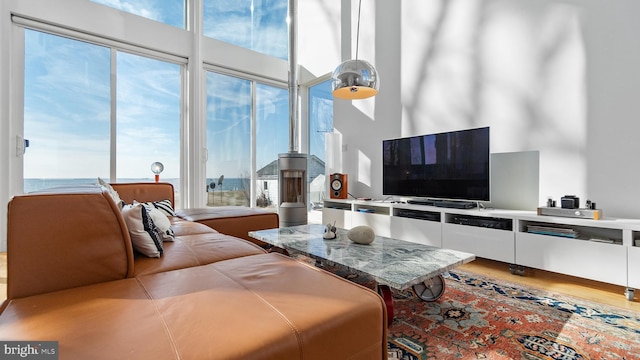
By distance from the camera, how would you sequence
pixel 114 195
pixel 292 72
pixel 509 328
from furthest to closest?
pixel 292 72 < pixel 114 195 < pixel 509 328

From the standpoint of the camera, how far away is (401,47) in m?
3.98

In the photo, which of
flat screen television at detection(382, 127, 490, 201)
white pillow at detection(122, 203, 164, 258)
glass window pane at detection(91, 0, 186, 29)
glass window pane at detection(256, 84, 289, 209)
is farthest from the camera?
glass window pane at detection(256, 84, 289, 209)

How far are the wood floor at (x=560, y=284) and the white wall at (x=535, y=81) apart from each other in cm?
59

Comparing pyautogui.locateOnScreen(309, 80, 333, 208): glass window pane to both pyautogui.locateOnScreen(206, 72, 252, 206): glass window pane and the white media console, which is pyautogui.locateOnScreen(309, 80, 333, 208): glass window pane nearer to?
pyautogui.locateOnScreen(206, 72, 252, 206): glass window pane

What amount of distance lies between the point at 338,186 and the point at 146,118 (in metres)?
2.89

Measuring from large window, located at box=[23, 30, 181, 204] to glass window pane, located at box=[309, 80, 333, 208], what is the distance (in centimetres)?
231

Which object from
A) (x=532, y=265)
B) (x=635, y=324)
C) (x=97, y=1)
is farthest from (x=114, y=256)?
(x=97, y=1)

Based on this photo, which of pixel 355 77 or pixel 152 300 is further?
pixel 355 77

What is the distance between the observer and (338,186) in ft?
14.5

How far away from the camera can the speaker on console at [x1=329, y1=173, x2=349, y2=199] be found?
174 inches

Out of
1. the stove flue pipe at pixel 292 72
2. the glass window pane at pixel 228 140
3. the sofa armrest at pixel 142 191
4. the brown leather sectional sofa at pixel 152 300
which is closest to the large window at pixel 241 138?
the glass window pane at pixel 228 140

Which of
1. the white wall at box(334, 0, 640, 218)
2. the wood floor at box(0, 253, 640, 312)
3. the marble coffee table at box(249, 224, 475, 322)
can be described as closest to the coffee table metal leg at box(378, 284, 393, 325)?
the marble coffee table at box(249, 224, 475, 322)

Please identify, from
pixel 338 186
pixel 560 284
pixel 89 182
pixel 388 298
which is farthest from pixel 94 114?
pixel 560 284

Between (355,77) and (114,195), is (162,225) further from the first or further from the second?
(355,77)
